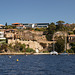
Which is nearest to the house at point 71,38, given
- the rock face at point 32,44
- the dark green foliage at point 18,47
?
the rock face at point 32,44

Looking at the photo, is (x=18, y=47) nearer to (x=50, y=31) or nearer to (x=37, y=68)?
(x=50, y=31)

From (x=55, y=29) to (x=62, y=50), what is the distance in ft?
100.0

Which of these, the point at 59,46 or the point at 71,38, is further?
the point at 71,38

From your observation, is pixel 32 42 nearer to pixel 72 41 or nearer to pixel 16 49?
pixel 16 49

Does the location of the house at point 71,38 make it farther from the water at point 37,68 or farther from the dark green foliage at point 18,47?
the water at point 37,68

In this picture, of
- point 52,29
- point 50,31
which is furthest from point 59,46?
point 52,29

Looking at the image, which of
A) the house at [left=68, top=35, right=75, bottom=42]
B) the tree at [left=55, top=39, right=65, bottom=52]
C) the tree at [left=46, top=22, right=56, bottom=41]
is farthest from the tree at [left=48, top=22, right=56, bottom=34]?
the tree at [left=55, top=39, right=65, bottom=52]

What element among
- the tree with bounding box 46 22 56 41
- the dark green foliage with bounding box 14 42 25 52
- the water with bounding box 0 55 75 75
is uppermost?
the tree with bounding box 46 22 56 41

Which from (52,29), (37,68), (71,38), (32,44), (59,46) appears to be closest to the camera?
(37,68)

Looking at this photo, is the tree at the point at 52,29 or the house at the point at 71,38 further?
the tree at the point at 52,29

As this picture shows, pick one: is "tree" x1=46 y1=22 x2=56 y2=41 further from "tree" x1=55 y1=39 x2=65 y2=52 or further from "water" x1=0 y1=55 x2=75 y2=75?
"water" x1=0 y1=55 x2=75 y2=75

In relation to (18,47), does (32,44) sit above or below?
above

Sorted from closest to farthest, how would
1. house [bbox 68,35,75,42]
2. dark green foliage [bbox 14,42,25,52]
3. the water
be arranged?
the water, dark green foliage [bbox 14,42,25,52], house [bbox 68,35,75,42]

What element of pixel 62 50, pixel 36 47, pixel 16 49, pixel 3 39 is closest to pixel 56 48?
pixel 62 50
